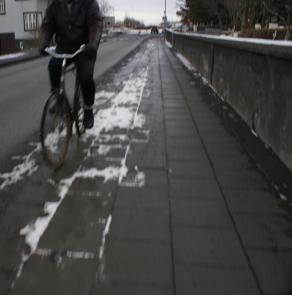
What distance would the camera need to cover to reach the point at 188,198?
451 cm

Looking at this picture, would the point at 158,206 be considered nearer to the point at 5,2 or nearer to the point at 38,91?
the point at 38,91

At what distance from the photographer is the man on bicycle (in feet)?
18.4

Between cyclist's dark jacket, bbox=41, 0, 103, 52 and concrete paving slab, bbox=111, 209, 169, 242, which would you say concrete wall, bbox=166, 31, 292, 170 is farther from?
cyclist's dark jacket, bbox=41, 0, 103, 52

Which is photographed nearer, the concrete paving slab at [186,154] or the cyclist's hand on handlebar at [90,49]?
the cyclist's hand on handlebar at [90,49]

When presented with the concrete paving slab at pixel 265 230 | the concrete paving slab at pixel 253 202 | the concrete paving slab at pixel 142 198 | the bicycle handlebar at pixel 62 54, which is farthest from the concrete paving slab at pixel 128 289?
the bicycle handlebar at pixel 62 54

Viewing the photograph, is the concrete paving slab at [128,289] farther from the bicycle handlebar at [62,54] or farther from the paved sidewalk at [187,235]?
the bicycle handlebar at [62,54]

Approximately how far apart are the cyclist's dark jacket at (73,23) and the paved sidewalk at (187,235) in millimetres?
1503

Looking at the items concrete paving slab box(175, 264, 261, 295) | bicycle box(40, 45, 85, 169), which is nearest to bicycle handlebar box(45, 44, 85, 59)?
bicycle box(40, 45, 85, 169)

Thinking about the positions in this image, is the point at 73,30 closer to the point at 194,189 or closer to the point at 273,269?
the point at 194,189

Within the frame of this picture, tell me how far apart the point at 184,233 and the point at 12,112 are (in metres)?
6.36

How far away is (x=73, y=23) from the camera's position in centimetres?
572

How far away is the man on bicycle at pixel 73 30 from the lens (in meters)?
5.62

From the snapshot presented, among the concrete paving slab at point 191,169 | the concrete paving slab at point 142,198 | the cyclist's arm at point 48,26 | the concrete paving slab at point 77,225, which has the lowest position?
the concrete paving slab at point 191,169

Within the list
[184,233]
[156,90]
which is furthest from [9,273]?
[156,90]
